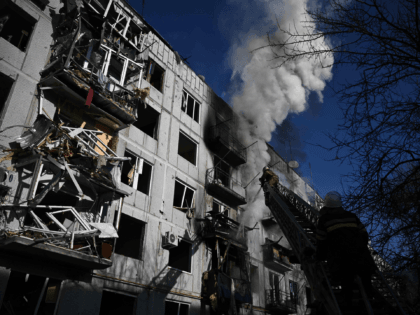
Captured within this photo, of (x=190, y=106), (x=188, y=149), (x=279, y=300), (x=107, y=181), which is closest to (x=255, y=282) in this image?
(x=279, y=300)

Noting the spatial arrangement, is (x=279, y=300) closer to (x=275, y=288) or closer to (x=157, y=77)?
(x=275, y=288)

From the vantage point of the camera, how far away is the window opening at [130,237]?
13.5m

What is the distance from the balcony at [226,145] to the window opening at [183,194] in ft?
12.9

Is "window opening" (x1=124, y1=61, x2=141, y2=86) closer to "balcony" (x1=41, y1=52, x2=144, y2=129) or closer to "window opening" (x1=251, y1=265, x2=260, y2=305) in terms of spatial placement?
"balcony" (x1=41, y1=52, x2=144, y2=129)

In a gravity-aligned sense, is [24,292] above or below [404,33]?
below

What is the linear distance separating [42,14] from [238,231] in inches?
624

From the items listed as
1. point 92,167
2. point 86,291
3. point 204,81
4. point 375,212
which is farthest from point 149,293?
point 204,81

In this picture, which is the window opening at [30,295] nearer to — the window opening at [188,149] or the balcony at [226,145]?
the window opening at [188,149]

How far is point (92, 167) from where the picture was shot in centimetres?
1120

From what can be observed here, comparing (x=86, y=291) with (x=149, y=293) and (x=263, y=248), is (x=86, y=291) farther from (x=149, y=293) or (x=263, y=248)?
(x=263, y=248)

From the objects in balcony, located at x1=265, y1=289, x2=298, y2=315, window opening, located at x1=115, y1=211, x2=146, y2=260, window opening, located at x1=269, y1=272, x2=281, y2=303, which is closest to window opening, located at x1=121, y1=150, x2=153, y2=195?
window opening, located at x1=115, y1=211, x2=146, y2=260

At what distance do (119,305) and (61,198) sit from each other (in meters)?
5.11

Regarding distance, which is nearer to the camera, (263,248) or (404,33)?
(404,33)

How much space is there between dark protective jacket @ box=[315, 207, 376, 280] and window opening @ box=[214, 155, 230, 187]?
15.3 m
